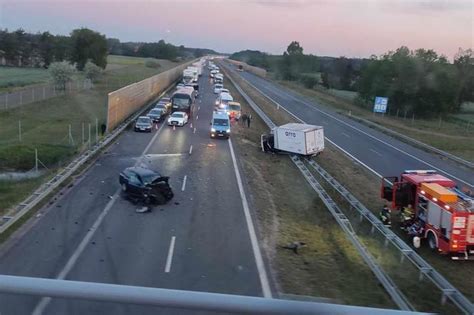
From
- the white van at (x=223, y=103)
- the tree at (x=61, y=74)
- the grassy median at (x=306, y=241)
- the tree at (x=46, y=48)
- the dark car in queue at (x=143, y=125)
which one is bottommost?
the grassy median at (x=306, y=241)

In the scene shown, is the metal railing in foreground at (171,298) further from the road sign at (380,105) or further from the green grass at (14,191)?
the road sign at (380,105)

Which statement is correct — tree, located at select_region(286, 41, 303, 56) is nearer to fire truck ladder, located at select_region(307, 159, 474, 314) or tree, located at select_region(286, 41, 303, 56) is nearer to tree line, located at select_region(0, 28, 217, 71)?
tree line, located at select_region(0, 28, 217, 71)

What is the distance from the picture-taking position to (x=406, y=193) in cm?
1906

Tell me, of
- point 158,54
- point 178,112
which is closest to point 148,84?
point 178,112

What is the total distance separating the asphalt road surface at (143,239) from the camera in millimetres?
11750

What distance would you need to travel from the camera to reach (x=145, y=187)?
18156 mm

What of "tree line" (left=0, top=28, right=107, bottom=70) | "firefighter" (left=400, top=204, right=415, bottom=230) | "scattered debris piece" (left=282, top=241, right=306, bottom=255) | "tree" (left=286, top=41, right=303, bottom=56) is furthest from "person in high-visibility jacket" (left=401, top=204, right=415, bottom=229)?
"tree" (left=286, top=41, right=303, bottom=56)

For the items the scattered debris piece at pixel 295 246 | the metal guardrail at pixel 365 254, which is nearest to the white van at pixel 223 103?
the metal guardrail at pixel 365 254

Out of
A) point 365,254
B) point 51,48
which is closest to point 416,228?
point 365,254

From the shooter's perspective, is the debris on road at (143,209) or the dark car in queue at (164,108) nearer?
the debris on road at (143,209)

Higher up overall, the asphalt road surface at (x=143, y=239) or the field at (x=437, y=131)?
the field at (x=437, y=131)

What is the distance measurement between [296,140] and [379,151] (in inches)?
308

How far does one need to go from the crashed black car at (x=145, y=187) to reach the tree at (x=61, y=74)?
3970 cm

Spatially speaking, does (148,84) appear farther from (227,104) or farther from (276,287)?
(276,287)
